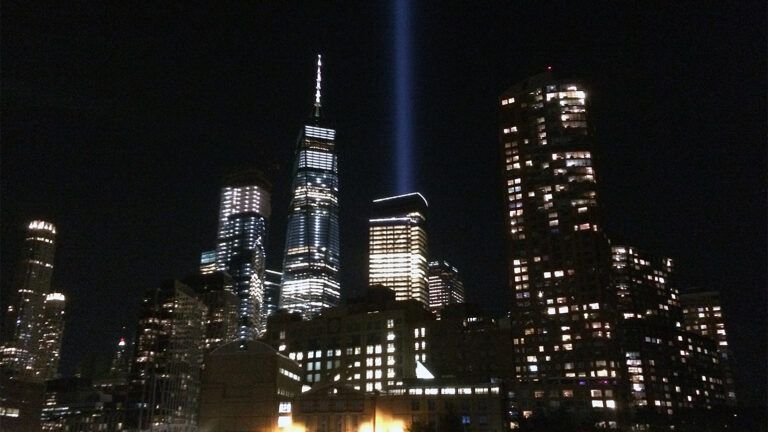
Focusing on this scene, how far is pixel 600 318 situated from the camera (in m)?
199

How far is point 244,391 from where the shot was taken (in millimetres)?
159375

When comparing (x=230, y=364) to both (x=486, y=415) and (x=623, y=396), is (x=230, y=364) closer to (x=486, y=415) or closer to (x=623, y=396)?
(x=486, y=415)

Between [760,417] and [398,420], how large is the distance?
84.1 metres

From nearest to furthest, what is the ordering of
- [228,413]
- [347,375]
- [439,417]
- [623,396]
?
1. [439,417]
2. [228,413]
3. [623,396]
4. [347,375]

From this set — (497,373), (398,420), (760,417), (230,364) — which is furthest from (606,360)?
(230,364)

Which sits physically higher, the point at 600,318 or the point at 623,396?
the point at 600,318

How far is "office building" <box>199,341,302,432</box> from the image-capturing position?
15612cm

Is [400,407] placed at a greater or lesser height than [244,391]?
lesser

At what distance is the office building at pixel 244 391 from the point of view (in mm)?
156125

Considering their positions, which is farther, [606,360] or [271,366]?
[606,360]

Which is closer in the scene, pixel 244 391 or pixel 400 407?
pixel 400 407

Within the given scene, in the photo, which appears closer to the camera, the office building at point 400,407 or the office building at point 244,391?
the office building at point 400,407

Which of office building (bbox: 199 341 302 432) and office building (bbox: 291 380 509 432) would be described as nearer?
office building (bbox: 291 380 509 432)

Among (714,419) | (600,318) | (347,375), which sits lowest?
(714,419)
